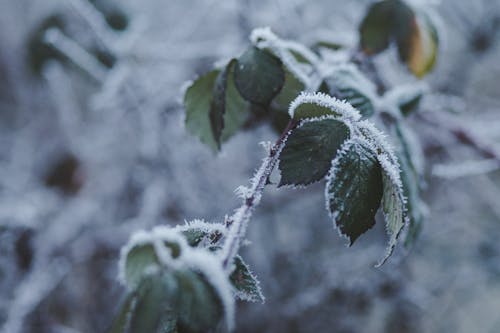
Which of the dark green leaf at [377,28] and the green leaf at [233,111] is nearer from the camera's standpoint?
the green leaf at [233,111]

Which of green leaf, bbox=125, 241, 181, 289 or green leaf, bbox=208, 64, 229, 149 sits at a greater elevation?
green leaf, bbox=208, 64, 229, 149

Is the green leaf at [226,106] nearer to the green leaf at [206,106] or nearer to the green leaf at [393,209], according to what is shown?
the green leaf at [206,106]

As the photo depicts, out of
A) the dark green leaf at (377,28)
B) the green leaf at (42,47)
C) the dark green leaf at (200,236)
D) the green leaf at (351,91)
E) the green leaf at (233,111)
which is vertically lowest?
the dark green leaf at (200,236)

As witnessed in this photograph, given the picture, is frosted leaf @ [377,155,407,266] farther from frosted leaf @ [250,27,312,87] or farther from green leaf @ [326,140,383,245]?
frosted leaf @ [250,27,312,87]

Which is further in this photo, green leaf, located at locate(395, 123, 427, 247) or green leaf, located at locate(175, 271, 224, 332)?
green leaf, located at locate(395, 123, 427, 247)

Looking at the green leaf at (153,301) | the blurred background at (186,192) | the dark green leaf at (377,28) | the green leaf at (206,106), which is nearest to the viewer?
the green leaf at (153,301)

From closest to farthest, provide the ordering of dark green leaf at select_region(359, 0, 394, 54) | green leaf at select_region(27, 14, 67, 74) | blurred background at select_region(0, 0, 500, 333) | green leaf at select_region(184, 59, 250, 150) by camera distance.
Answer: green leaf at select_region(184, 59, 250, 150) < dark green leaf at select_region(359, 0, 394, 54) < blurred background at select_region(0, 0, 500, 333) < green leaf at select_region(27, 14, 67, 74)

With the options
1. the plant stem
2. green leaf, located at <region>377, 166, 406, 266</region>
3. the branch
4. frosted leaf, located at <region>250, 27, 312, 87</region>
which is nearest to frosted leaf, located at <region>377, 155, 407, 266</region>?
green leaf, located at <region>377, 166, 406, 266</region>

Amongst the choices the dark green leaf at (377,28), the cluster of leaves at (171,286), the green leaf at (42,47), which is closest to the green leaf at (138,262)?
the cluster of leaves at (171,286)
